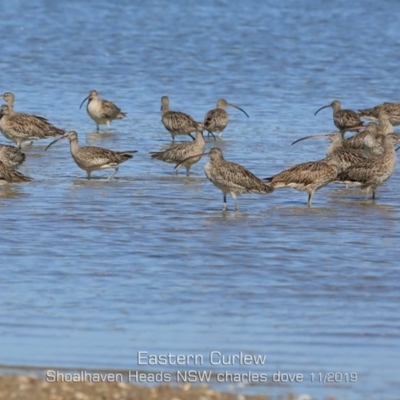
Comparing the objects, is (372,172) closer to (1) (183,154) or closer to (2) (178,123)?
(1) (183,154)

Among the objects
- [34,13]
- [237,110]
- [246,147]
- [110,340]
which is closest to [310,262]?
[110,340]

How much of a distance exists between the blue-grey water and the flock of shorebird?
239 millimetres

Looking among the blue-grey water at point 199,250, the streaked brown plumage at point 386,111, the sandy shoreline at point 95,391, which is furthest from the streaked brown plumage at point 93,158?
the sandy shoreline at point 95,391

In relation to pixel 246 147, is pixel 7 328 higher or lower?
lower

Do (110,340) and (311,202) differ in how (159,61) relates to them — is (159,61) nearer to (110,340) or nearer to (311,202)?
(311,202)

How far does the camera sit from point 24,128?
59.7ft

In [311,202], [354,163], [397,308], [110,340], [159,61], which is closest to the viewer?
[110,340]

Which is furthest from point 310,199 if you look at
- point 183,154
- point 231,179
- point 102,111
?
point 102,111

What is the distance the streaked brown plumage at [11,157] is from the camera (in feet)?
51.3

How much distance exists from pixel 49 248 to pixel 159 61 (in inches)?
728

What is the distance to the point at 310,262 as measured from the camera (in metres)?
10.8

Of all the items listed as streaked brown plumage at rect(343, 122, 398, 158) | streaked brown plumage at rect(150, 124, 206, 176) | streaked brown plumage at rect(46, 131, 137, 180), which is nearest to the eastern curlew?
streaked brown plumage at rect(150, 124, 206, 176)

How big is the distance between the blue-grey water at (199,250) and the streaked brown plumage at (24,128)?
0.25 m

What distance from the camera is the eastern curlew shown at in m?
13.4
